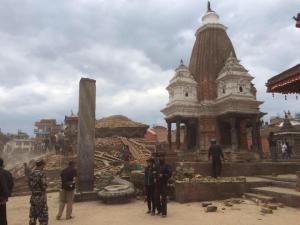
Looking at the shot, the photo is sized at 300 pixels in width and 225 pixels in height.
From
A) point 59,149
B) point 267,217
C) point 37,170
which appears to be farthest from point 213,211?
point 59,149

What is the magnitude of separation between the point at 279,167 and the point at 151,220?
880cm

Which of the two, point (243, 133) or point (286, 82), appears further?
point (243, 133)

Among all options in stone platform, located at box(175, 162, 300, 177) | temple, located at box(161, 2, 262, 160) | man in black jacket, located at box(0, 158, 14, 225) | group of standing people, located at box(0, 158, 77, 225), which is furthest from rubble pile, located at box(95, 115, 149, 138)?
man in black jacket, located at box(0, 158, 14, 225)

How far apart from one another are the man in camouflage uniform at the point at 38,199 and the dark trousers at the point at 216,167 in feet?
25.1

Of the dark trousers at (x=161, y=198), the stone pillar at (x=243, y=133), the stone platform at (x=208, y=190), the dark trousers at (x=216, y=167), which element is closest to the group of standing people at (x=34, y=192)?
the dark trousers at (x=161, y=198)

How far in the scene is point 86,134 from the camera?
Result: 11.4 meters

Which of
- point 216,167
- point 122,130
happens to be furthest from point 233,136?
point 216,167

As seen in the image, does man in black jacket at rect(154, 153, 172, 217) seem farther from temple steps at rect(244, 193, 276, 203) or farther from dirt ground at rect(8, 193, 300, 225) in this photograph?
temple steps at rect(244, 193, 276, 203)

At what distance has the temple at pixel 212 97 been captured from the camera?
1147 inches

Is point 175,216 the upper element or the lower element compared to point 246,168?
lower

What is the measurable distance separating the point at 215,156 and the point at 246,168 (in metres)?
2.25

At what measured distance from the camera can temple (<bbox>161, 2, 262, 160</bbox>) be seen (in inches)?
1147

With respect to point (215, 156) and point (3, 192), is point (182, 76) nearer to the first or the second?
point (215, 156)

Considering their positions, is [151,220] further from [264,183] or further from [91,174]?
[264,183]
